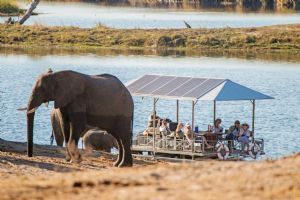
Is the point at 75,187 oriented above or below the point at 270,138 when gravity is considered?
above

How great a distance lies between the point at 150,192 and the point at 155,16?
100 meters

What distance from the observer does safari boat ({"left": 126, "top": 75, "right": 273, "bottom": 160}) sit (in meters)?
28.6

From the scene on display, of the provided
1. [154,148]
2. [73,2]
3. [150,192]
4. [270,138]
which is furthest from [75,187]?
[73,2]

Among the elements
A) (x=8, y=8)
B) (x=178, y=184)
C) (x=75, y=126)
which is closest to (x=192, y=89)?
(x=75, y=126)

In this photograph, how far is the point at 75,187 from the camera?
38.6 ft

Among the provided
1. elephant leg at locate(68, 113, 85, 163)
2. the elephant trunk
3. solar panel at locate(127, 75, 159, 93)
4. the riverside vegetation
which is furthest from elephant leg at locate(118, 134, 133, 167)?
the riverside vegetation

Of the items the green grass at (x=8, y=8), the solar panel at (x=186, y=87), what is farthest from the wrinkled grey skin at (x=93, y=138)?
the green grass at (x=8, y=8)

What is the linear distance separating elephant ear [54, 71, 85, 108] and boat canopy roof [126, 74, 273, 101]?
5.16 m

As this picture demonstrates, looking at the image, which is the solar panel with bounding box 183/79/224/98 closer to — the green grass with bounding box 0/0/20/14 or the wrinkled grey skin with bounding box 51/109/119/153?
the wrinkled grey skin with bounding box 51/109/119/153

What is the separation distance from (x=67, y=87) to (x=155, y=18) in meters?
82.4

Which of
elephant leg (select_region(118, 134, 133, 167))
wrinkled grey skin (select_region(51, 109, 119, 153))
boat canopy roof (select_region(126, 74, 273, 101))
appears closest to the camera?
elephant leg (select_region(118, 134, 133, 167))

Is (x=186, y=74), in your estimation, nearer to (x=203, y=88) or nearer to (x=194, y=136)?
(x=203, y=88)

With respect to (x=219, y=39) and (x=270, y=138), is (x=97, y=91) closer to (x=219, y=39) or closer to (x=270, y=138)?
(x=270, y=138)

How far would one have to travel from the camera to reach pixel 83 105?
24.7 meters
